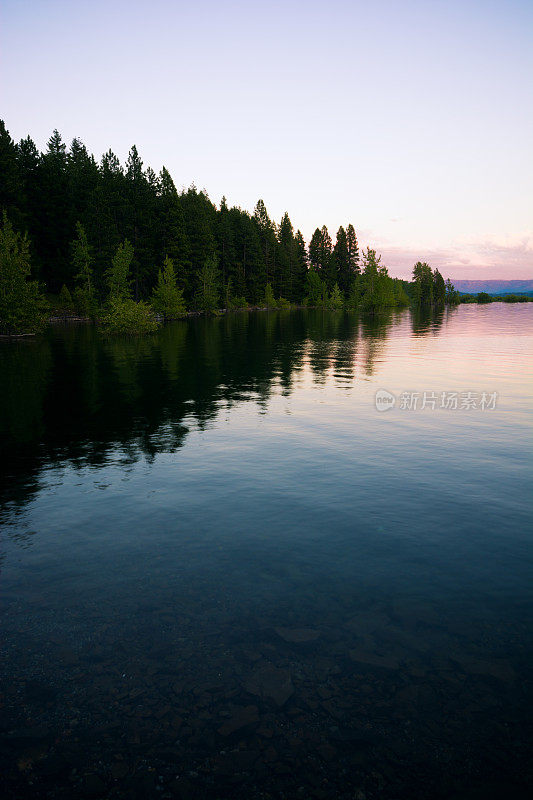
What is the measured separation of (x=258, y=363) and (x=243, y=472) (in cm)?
2318

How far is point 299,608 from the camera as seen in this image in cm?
761

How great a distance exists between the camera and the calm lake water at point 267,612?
5102 millimetres

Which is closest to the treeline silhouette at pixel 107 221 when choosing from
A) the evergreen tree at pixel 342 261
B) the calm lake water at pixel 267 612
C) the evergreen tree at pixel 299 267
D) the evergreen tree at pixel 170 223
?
the evergreen tree at pixel 170 223

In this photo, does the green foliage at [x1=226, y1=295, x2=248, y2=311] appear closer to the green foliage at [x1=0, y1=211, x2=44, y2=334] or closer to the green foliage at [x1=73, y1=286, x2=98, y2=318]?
the green foliage at [x1=73, y1=286, x2=98, y2=318]

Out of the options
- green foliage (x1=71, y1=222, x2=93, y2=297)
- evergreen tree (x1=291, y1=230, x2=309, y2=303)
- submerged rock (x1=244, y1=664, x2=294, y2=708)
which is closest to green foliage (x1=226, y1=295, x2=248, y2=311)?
evergreen tree (x1=291, y1=230, x2=309, y2=303)

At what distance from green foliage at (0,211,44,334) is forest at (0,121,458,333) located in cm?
11

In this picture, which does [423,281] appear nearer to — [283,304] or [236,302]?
[283,304]

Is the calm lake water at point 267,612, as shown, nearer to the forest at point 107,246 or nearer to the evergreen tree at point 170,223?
the forest at point 107,246

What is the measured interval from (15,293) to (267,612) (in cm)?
5264

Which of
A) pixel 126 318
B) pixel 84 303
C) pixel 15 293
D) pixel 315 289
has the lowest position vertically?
pixel 126 318

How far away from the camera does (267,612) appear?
7.50 meters

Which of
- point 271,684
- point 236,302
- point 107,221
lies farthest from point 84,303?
point 271,684

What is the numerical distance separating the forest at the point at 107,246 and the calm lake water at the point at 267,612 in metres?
44.7

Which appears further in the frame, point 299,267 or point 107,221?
point 299,267
